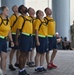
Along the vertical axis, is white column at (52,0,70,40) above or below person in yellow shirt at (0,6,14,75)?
above

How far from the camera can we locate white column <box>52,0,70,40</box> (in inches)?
842

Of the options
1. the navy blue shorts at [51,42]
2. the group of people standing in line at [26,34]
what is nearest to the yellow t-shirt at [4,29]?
the group of people standing in line at [26,34]

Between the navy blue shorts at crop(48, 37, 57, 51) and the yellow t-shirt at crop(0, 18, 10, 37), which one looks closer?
the yellow t-shirt at crop(0, 18, 10, 37)

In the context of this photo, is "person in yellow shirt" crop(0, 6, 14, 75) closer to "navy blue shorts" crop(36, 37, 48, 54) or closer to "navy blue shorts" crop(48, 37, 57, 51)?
"navy blue shorts" crop(36, 37, 48, 54)

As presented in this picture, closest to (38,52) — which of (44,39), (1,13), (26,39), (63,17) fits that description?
(44,39)

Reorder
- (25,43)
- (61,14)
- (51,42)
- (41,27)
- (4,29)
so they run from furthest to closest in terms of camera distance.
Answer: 1. (61,14)
2. (51,42)
3. (41,27)
4. (25,43)
5. (4,29)

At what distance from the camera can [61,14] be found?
2161cm

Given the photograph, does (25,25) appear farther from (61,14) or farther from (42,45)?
(61,14)

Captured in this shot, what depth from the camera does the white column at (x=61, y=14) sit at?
70.1 feet

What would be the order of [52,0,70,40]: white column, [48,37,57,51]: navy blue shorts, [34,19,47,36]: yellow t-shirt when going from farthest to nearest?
[52,0,70,40]: white column → [48,37,57,51]: navy blue shorts → [34,19,47,36]: yellow t-shirt

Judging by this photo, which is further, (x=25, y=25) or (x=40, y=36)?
(x=40, y=36)

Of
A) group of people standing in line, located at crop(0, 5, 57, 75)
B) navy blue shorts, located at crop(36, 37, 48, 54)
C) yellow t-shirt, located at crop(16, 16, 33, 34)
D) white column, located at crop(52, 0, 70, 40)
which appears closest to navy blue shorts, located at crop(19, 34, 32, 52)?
group of people standing in line, located at crop(0, 5, 57, 75)

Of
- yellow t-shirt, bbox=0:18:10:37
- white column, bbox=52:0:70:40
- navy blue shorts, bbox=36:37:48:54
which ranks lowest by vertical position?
navy blue shorts, bbox=36:37:48:54

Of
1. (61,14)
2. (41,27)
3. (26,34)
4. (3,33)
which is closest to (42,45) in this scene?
(41,27)
